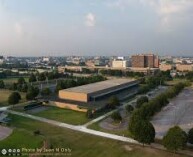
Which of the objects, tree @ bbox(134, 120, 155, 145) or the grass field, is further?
the grass field

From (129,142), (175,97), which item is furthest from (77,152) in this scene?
(175,97)

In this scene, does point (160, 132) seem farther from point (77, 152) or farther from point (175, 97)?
point (175, 97)

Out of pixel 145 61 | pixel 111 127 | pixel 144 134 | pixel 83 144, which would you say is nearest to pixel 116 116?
pixel 111 127

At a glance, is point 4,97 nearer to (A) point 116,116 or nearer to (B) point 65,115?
(B) point 65,115

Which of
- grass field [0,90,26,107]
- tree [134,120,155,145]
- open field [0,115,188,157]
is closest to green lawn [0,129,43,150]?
open field [0,115,188,157]

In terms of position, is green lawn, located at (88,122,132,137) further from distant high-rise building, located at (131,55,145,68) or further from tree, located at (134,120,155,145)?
distant high-rise building, located at (131,55,145,68)
